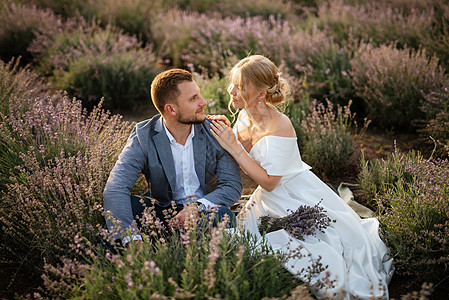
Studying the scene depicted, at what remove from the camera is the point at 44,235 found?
2.80 meters

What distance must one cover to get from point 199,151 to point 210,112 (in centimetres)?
171

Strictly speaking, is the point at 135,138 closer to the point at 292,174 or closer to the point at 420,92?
the point at 292,174

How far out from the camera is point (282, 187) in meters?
3.20

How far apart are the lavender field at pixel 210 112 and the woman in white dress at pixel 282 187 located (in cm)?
23

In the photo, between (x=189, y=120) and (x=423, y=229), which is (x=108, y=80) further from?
(x=423, y=229)

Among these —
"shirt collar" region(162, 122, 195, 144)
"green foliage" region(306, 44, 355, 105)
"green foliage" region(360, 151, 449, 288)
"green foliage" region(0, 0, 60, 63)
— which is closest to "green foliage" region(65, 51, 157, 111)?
"green foliage" region(0, 0, 60, 63)

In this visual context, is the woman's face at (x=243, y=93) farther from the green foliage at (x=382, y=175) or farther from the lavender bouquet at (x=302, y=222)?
the green foliage at (x=382, y=175)

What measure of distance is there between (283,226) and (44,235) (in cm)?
161

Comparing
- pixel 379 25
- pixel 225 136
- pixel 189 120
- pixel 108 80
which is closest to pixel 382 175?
pixel 225 136

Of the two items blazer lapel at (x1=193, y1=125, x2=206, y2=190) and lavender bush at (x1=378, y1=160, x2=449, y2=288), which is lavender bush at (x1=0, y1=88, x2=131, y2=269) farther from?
lavender bush at (x1=378, y1=160, x2=449, y2=288)

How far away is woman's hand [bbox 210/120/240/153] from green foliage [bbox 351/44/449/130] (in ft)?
8.82

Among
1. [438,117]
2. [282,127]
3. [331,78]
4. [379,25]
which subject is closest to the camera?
[282,127]

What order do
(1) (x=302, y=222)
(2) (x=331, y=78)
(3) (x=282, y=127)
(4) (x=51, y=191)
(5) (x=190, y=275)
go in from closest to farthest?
(5) (x=190, y=275) < (1) (x=302, y=222) < (4) (x=51, y=191) < (3) (x=282, y=127) < (2) (x=331, y=78)

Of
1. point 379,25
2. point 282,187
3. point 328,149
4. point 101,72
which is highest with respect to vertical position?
point 101,72
